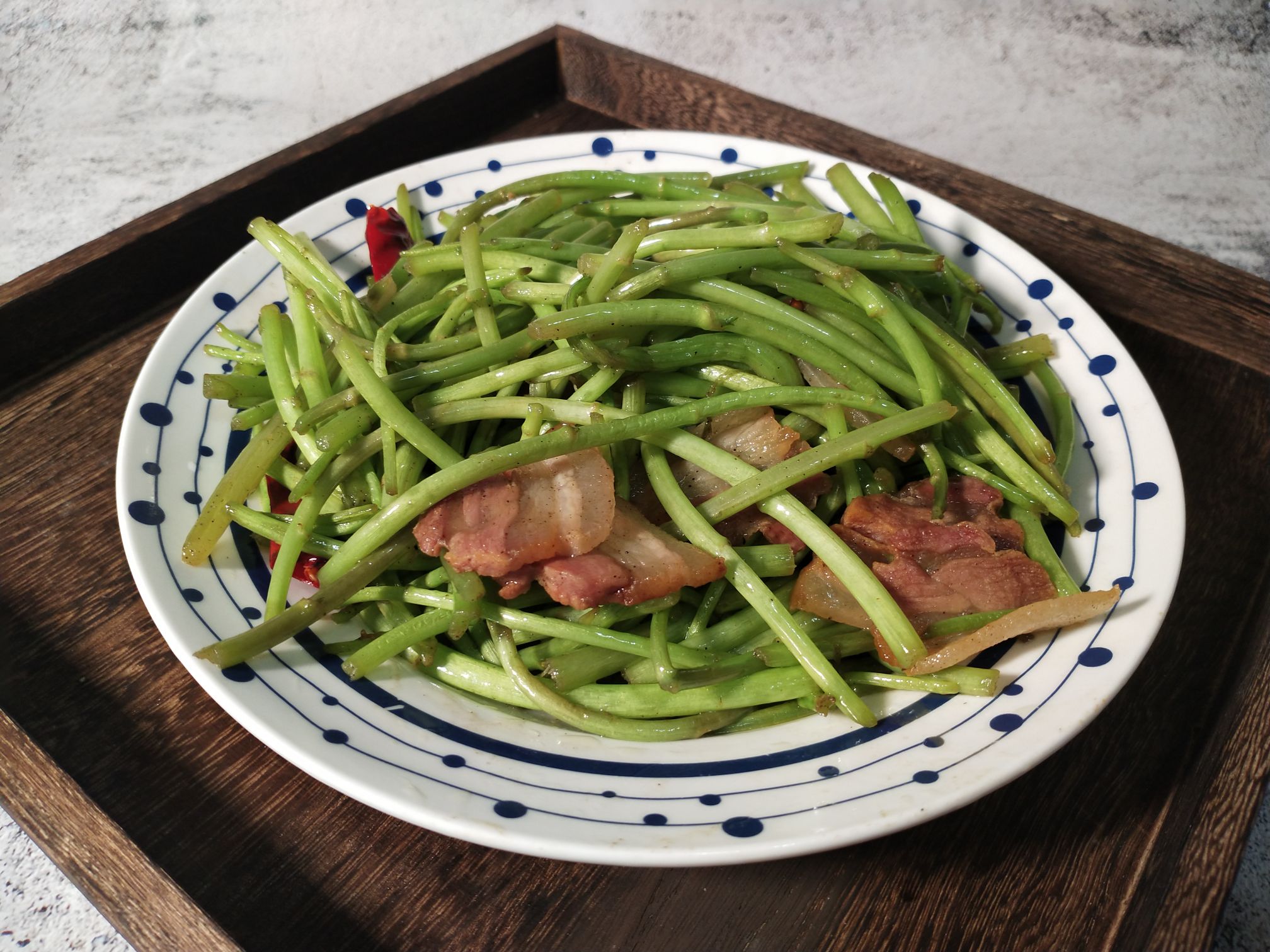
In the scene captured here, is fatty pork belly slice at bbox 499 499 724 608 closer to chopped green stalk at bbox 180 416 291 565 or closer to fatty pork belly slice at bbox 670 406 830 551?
fatty pork belly slice at bbox 670 406 830 551

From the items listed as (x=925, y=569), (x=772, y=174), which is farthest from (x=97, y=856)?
(x=772, y=174)

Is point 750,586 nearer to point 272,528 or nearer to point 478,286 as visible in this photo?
point 478,286

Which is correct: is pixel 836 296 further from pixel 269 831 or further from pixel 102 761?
pixel 102 761

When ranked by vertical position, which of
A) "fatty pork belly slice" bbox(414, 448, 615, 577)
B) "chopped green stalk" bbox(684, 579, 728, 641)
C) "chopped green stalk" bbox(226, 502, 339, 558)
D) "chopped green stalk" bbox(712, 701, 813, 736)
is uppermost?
"fatty pork belly slice" bbox(414, 448, 615, 577)

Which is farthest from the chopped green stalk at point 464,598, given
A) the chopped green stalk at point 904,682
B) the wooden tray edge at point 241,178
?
the wooden tray edge at point 241,178

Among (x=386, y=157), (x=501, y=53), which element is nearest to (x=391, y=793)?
(x=386, y=157)

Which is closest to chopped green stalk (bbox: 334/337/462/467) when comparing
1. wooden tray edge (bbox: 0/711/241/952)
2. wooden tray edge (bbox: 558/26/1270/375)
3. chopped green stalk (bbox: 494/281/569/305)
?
chopped green stalk (bbox: 494/281/569/305)

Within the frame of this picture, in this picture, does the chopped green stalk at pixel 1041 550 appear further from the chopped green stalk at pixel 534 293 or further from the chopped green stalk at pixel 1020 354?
the chopped green stalk at pixel 534 293
